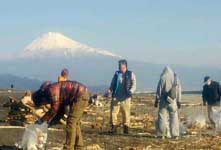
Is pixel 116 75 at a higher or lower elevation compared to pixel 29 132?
higher

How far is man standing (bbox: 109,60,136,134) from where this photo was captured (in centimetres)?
2236

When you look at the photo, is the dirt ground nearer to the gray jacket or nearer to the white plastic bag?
the white plastic bag

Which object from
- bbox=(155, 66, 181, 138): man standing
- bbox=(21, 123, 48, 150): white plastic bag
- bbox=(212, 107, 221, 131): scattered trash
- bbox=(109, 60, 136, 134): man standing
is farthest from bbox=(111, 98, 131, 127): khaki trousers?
bbox=(21, 123, 48, 150): white plastic bag

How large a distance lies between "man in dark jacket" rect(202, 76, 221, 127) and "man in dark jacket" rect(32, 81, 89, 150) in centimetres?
849

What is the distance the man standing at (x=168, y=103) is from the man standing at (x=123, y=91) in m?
1.00

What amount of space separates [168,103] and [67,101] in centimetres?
542

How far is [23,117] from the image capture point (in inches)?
960

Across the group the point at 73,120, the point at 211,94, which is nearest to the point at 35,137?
the point at 73,120

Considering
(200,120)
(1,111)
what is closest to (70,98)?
(200,120)

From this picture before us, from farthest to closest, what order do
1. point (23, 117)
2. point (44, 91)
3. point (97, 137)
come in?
1. point (23, 117)
2. point (97, 137)
3. point (44, 91)

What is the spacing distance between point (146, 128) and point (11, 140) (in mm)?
6514

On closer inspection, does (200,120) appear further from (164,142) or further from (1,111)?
(1,111)

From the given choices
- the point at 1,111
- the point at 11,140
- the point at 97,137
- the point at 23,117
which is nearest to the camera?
the point at 11,140

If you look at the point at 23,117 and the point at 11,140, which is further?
the point at 23,117
